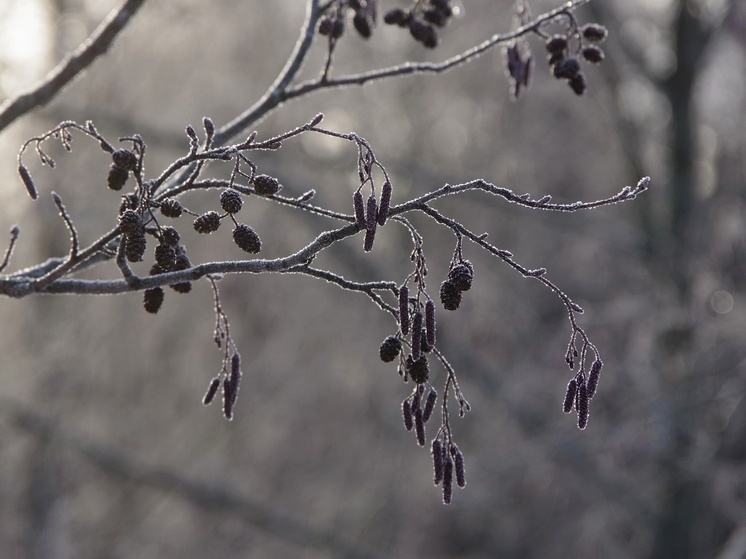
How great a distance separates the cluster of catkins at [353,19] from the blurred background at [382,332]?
196 inches

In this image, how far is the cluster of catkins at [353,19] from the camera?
2.83 metres

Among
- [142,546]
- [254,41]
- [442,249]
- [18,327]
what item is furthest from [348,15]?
[442,249]

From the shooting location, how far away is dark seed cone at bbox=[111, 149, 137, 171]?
190 cm

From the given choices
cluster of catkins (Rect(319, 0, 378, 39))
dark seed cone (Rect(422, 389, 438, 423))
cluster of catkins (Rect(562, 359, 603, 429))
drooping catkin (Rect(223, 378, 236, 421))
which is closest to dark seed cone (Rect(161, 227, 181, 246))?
drooping catkin (Rect(223, 378, 236, 421))

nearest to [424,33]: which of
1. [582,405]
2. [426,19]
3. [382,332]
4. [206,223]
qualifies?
[426,19]

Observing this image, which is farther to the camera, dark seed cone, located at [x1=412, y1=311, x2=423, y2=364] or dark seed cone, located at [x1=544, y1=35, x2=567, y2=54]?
dark seed cone, located at [x1=544, y1=35, x2=567, y2=54]

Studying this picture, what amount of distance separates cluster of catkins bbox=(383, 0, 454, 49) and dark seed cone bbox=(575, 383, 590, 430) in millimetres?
1411

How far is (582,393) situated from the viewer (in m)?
1.87

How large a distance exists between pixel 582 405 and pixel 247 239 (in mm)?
722

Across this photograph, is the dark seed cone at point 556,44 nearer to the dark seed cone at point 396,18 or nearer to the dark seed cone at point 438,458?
the dark seed cone at point 396,18

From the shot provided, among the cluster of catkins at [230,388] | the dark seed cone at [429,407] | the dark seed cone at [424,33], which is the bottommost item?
the cluster of catkins at [230,388]

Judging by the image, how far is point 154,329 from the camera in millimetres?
11828

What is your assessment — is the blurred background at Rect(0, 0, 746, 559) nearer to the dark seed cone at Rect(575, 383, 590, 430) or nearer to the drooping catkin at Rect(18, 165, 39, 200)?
the drooping catkin at Rect(18, 165, 39, 200)

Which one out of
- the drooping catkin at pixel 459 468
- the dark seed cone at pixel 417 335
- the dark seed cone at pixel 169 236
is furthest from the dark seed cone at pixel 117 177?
the drooping catkin at pixel 459 468
